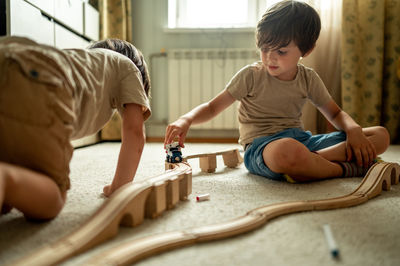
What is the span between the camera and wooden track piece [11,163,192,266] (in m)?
0.43

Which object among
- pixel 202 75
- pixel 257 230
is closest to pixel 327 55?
pixel 202 75

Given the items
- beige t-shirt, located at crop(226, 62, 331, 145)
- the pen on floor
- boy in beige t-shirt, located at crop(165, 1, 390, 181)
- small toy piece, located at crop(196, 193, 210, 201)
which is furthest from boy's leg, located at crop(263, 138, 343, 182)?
the pen on floor

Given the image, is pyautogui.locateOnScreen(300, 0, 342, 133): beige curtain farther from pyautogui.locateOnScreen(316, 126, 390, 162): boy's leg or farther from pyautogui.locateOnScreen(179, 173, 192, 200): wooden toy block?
pyautogui.locateOnScreen(179, 173, 192, 200): wooden toy block

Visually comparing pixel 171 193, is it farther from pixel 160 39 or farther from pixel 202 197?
pixel 160 39

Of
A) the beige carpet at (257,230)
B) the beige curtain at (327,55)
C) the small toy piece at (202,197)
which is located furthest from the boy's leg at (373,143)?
the beige curtain at (327,55)

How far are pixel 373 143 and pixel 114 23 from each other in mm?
1857

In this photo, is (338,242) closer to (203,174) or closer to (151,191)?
(151,191)

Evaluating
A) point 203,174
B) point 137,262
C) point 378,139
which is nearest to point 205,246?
point 137,262

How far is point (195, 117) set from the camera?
3.38 ft

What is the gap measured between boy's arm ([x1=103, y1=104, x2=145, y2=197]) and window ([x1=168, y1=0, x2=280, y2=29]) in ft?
5.97

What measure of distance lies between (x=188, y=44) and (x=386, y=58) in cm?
134

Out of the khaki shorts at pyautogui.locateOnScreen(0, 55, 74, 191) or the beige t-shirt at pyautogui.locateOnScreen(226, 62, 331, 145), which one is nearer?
the khaki shorts at pyautogui.locateOnScreen(0, 55, 74, 191)

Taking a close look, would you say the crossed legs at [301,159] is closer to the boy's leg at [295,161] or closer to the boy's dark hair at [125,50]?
the boy's leg at [295,161]

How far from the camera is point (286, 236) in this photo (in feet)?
1.72
